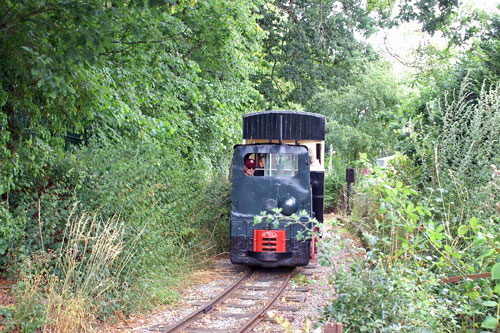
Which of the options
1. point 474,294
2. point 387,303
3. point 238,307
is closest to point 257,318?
point 238,307

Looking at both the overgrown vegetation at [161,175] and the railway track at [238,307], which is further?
the railway track at [238,307]

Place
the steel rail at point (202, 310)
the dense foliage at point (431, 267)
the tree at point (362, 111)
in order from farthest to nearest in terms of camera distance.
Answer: the tree at point (362, 111)
the steel rail at point (202, 310)
the dense foliage at point (431, 267)

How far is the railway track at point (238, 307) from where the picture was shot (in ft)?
23.4

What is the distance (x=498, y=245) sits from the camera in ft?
15.9

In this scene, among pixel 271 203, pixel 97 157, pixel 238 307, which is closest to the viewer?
pixel 238 307

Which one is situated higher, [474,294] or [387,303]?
[474,294]

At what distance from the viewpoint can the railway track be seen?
7.12 meters

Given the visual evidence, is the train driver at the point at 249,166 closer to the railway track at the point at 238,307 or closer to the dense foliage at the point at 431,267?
the railway track at the point at 238,307

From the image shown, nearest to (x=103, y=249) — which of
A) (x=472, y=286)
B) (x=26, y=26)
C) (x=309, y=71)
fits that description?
(x=26, y=26)

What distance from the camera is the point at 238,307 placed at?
27.2 ft

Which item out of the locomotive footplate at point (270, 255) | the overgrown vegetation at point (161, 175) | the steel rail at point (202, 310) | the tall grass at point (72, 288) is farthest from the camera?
the locomotive footplate at point (270, 255)

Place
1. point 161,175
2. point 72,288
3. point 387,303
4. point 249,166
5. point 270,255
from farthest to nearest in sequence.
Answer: point 249,166, point 270,255, point 161,175, point 72,288, point 387,303

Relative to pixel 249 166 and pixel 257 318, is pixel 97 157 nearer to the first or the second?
pixel 257 318

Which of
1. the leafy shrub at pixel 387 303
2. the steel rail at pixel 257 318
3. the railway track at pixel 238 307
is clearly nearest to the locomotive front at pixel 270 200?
the railway track at pixel 238 307
